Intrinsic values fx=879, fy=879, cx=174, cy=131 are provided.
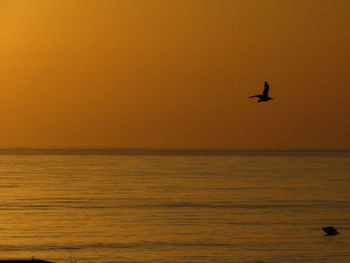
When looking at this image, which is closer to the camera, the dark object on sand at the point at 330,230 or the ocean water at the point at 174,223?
the ocean water at the point at 174,223

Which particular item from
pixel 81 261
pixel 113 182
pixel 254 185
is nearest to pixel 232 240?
pixel 81 261

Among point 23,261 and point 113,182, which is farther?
point 113,182

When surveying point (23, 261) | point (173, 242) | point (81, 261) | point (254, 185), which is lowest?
point (23, 261)

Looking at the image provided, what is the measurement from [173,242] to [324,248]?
972 cm

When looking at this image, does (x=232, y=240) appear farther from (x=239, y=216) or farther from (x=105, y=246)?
(x=239, y=216)

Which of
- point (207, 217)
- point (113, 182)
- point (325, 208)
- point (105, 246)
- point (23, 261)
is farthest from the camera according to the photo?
point (113, 182)

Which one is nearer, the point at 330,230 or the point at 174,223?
the point at 330,230

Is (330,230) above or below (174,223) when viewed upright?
below

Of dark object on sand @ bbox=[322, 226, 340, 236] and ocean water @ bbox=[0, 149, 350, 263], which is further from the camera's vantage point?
dark object on sand @ bbox=[322, 226, 340, 236]

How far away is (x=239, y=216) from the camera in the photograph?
75562mm

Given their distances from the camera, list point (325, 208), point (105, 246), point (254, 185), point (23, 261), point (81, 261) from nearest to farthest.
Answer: point (23, 261) < point (81, 261) < point (105, 246) < point (325, 208) < point (254, 185)

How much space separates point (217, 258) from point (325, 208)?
115ft

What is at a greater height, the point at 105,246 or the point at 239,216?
the point at 239,216

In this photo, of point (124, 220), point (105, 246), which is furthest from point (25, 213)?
point (105, 246)
